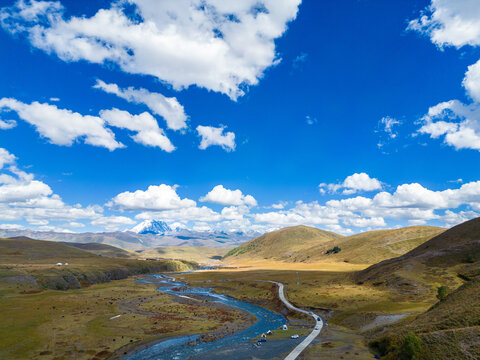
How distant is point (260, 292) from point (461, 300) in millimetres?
88341

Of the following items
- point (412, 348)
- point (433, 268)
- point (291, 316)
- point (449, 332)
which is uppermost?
point (433, 268)

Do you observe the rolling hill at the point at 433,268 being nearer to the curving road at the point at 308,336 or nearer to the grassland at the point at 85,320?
the curving road at the point at 308,336

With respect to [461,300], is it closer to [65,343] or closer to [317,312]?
[317,312]

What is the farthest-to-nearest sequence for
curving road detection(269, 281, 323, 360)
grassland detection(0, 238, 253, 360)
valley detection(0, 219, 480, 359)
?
grassland detection(0, 238, 253, 360), curving road detection(269, 281, 323, 360), valley detection(0, 219, 480, 359)

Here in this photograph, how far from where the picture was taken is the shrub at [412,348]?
36.2m

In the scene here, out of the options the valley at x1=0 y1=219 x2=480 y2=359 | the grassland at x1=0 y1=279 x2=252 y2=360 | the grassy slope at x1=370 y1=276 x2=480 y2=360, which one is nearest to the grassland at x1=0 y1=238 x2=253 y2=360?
the grassland at x1=0 y1=279 x2=252 y2=360

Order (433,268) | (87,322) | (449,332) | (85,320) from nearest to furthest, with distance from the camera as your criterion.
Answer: (449,332) → (87,322) → (85,320) → (433,268)

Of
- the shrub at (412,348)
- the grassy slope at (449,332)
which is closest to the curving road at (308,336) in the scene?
the grassy slope at (449,332)

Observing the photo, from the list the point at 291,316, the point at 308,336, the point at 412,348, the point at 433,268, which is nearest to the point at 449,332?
the point at 412,348

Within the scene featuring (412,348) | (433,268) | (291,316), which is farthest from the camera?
(433,268)

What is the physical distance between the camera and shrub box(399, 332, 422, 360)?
36156mm

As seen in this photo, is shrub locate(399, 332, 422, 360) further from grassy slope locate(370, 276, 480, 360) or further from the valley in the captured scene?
grassy slope locate(370, 276, 480, 360)

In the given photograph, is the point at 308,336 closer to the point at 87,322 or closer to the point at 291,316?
the point at 291,316

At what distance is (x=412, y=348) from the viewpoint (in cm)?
3653
